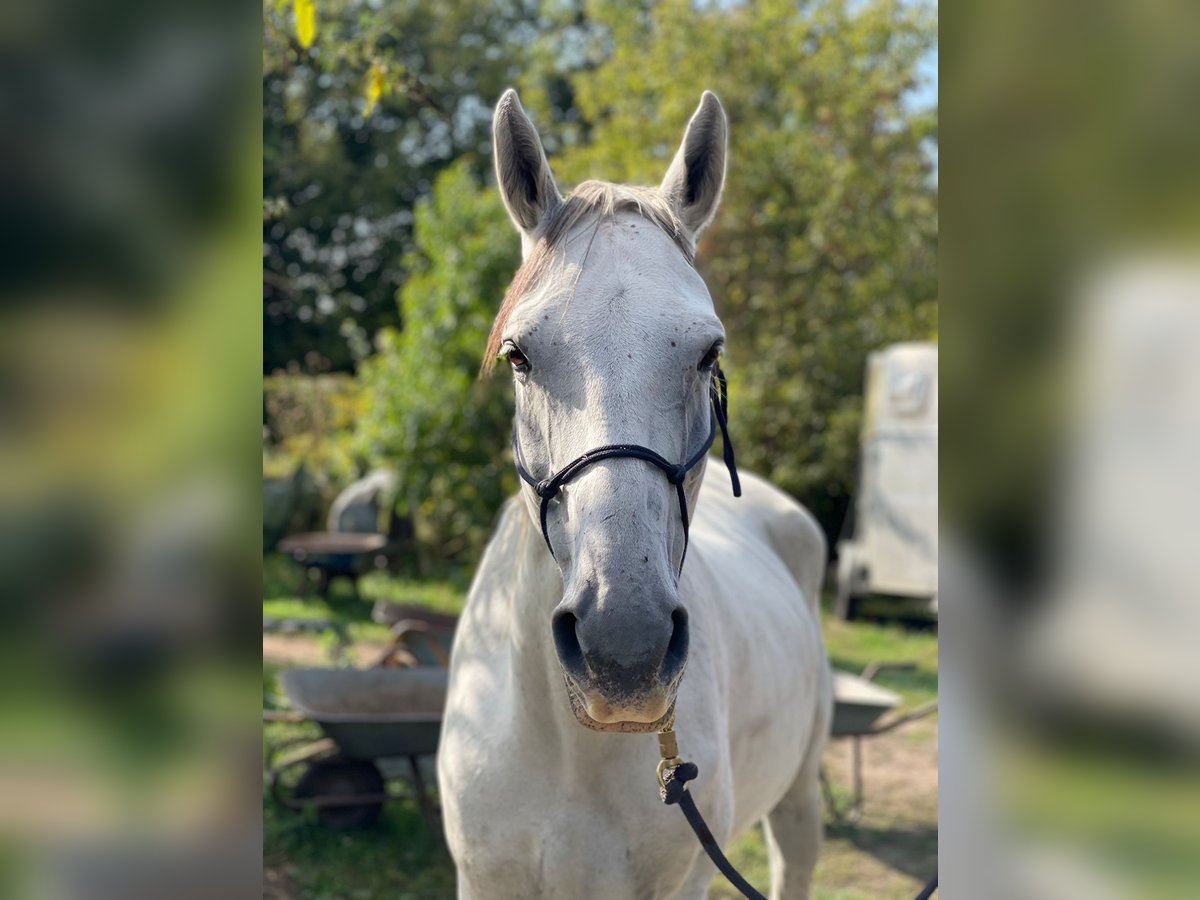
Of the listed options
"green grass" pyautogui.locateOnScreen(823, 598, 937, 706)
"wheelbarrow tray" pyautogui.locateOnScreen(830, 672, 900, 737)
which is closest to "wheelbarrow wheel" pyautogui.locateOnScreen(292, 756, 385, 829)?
"wheelbarrow tray" pyautogui.locateOnScreen(830, 672, 900, 737)

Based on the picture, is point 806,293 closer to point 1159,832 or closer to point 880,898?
point 880,898

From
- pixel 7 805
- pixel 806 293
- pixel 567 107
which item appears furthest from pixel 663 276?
pixel 567 107

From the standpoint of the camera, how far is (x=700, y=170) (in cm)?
195

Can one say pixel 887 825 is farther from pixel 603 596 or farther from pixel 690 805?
pixel 603 596

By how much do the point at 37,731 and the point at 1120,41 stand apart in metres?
1.03

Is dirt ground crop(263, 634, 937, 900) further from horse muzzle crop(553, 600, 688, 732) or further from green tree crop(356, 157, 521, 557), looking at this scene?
green tree crop(356, 157, 521, 557)

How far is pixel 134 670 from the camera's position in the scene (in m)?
0.86

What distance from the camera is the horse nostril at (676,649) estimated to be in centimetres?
136

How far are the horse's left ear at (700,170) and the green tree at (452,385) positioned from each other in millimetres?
7816

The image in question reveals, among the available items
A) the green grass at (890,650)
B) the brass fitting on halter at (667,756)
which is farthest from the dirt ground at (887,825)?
the brass fitting on halter at (667,756)

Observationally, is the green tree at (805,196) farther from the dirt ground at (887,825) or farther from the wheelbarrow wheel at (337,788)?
the wheelbarrow wheel at (337,788)

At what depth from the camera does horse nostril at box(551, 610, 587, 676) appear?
139 cm

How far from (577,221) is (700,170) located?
0.34 meters

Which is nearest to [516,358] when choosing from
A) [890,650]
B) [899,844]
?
[899,844]
